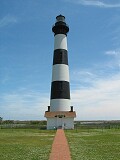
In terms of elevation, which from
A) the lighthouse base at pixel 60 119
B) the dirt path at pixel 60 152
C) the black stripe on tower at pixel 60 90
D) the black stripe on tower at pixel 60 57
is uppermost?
the black stripe on tower at pixel 60 57

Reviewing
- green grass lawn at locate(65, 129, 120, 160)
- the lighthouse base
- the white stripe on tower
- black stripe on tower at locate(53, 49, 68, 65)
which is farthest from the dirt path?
black stripe on tower at locate(53, 49, 68, 65)

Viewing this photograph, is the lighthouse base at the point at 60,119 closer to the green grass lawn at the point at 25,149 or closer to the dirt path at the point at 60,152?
the green grass lawn at the point at 25,149

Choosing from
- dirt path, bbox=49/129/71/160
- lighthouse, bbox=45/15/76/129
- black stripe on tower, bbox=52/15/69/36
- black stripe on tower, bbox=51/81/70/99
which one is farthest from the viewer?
black stripe on tower, bbox=52/15/69/36

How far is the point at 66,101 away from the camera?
1841 inches

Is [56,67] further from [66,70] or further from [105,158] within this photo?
[105,158]

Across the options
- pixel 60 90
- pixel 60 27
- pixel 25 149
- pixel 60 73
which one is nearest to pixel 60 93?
pixel 60 90

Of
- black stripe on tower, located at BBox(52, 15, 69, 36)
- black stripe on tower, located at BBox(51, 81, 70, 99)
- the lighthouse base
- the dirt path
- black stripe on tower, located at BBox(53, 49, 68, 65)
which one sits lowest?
the dirt path

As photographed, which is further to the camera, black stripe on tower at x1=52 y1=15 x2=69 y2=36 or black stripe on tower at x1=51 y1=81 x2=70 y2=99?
black stripe on tower at x1=52 y1=15 x2=69 y2=36

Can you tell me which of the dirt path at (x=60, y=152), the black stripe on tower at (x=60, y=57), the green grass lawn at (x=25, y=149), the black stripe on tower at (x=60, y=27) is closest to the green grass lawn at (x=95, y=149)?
the dirt path at (x=60, y=152)

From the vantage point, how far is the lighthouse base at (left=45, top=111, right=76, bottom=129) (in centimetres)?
4675

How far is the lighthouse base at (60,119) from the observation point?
4675 centimetres

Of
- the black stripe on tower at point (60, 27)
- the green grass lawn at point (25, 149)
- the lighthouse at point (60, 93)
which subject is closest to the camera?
the green grass lawn at point (25, 149)

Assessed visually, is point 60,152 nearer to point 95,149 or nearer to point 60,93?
point 95,149

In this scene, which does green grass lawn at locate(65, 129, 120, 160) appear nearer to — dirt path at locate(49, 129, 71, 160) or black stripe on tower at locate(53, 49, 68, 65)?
dirt path at locate(49, 129, 71, 160)
